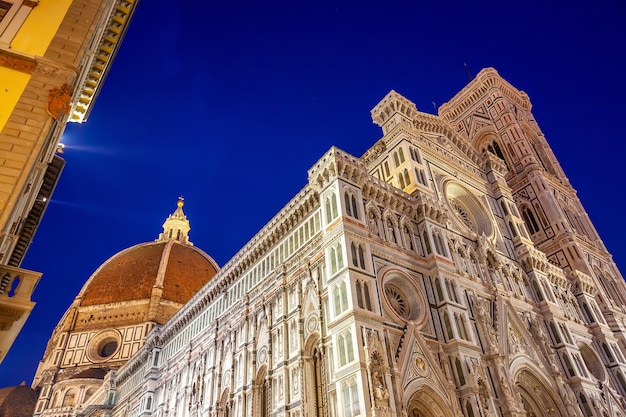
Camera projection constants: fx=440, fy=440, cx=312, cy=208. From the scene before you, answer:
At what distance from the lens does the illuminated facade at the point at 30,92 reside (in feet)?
30.2

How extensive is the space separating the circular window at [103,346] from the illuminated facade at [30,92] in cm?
4988

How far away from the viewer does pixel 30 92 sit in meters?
11.0

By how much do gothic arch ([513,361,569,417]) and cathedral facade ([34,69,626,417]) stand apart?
81mm

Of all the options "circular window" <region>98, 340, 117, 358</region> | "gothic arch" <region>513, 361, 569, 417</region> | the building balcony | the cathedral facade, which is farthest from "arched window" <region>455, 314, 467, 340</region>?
"circular window" <region>98, 340, 117, 358</region>

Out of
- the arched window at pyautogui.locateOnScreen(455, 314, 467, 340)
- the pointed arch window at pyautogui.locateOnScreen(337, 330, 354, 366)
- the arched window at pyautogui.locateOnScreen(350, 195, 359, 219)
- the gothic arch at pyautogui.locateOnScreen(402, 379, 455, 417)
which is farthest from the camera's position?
the arched window at pyautogui.locateOnScreen(350, 195, 359, 219)

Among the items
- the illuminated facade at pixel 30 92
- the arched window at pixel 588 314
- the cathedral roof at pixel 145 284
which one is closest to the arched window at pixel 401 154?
the arched window at pixel 588 314

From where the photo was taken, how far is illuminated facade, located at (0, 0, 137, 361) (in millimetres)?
9203

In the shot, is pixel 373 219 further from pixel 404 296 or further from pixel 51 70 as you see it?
pixel 51 70

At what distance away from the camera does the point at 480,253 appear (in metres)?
28.8

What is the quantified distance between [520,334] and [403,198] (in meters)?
10.9

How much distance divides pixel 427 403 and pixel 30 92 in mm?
18565

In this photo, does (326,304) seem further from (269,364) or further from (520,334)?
(520,334)

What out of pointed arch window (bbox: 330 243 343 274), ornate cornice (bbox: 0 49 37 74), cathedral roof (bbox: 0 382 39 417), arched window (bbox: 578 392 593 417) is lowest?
arched window (bbox: 578 392 593 417)

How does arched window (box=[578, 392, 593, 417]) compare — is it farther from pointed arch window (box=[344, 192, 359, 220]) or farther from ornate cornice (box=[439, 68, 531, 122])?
ornate cornice (box=[439, 68, 531, 122])
